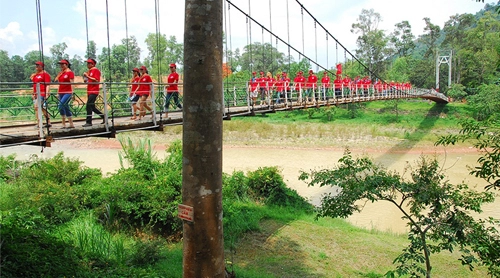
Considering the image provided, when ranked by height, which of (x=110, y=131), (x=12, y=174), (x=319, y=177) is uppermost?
(x=110, y=131)

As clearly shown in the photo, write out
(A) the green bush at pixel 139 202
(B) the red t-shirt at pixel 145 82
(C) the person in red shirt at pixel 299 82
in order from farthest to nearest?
(C) the person in red shirt at pixel 299 82, (A) the green bush at pixel 139 202, (B) the red t-shirt at pixel 145 82

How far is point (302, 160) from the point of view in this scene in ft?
45.0

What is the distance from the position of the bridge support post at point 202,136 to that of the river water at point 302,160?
19.1 feet

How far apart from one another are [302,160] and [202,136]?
471 inches

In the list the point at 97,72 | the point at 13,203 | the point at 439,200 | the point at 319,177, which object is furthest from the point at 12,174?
the point at 439,200

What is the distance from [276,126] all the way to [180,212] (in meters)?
16.8

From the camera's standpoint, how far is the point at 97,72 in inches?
167

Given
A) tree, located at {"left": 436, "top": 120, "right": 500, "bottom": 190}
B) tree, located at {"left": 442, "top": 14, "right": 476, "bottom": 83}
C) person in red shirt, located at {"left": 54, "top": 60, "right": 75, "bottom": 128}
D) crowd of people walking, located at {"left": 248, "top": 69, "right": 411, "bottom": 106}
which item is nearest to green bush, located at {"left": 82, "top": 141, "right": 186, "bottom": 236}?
person in red shirt, located at {"left": 54, "top": 60, "right": 75, "bottom": 128}

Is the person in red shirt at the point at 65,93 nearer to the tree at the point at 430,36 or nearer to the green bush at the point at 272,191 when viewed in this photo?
the green bush at the point at 272,191

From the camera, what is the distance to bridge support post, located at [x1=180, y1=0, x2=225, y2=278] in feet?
6.33

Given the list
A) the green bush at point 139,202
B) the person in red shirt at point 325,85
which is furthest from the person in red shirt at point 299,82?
the green bush at point 139,202

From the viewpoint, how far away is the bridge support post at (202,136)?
193cm

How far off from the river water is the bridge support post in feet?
19.1

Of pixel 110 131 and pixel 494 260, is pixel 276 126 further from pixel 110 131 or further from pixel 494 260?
pixel 494 260
